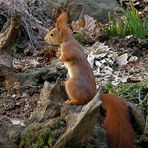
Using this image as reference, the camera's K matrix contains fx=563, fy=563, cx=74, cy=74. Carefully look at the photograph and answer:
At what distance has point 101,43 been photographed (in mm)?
6340

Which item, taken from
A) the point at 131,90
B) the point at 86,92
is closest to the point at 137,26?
the point at 131,90

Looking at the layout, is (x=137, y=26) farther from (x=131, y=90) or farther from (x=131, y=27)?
(x=131, y=90)

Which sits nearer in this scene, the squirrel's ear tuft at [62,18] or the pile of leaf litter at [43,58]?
the squirrel's ear tuft at [62,18]

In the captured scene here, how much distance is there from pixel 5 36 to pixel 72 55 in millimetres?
1041

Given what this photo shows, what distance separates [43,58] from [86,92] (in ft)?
6.56

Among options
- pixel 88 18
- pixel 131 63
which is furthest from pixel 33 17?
pixel 131 63

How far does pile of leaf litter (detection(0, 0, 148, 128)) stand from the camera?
511cm

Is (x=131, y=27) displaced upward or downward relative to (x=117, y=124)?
downward

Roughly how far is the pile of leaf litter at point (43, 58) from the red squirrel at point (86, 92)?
542mm

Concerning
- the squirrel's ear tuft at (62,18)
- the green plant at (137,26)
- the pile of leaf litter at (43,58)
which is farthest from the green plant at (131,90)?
the green plant at (137,26)

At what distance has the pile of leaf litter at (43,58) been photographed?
5.11m

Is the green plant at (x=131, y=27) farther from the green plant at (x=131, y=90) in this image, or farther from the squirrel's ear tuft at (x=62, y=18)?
the squirrel's ear tuft at (x=62, y=18)

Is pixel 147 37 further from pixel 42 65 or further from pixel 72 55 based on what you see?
pixel 72 55

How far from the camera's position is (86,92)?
4.22 meters
